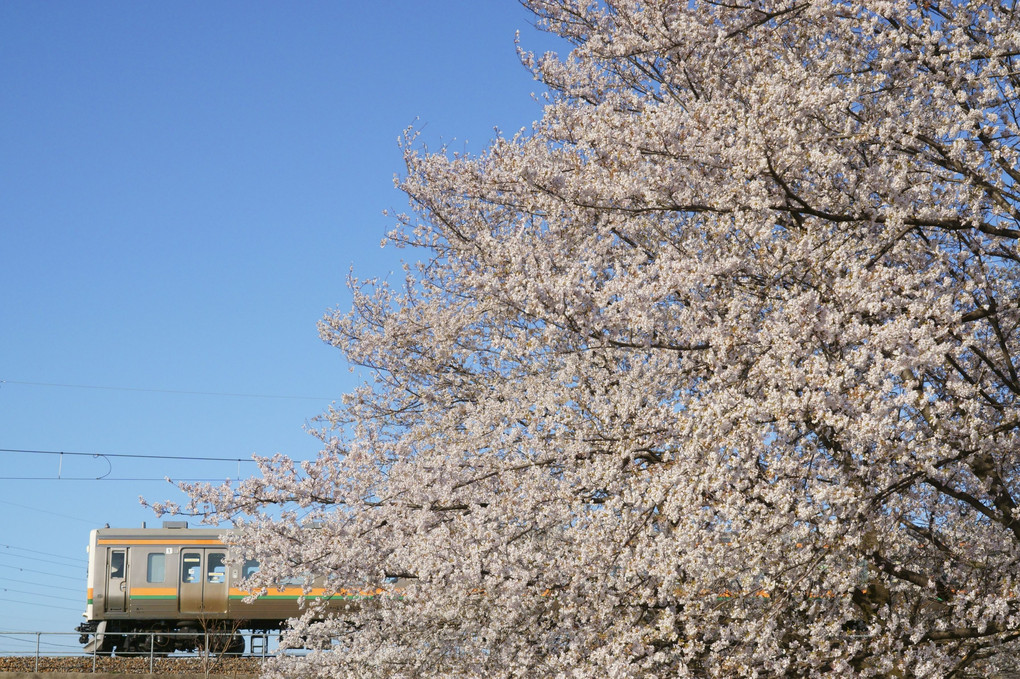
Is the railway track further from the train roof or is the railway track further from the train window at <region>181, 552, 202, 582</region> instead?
A: the train roof

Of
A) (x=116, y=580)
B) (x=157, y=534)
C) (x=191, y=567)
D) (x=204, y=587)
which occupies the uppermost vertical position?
(x=157, y=534)

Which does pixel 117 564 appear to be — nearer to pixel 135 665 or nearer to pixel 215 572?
pixel 215 572

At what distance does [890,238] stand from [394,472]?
159 inches

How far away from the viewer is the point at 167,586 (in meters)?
21.3

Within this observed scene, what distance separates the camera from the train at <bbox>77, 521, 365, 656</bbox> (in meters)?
21.2

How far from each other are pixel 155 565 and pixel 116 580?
87cm

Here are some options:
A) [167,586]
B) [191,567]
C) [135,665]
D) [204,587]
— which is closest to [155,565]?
[167,586]

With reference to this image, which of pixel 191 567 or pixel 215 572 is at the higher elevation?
pixel 191 567

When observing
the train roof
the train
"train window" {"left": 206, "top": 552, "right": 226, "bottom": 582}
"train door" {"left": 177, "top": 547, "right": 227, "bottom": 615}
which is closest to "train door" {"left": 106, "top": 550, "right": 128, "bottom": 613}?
the train

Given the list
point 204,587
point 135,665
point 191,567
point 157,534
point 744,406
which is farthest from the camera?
point 157,534

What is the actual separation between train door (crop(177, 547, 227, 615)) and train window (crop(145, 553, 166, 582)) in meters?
0.47

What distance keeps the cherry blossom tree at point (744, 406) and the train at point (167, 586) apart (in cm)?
1390

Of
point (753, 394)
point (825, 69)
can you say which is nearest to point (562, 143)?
point (825, 69)

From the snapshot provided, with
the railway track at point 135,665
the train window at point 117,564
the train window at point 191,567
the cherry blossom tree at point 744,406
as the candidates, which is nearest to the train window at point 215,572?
the train window at point 191,567
